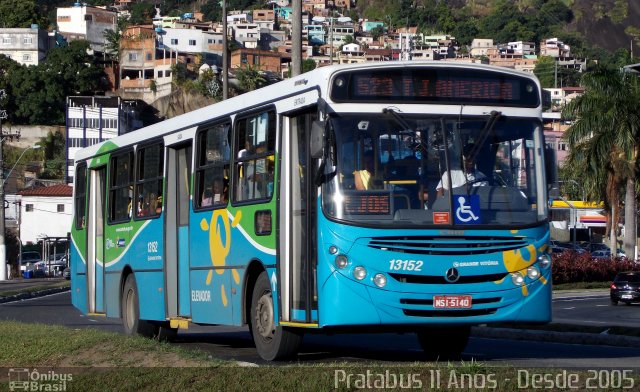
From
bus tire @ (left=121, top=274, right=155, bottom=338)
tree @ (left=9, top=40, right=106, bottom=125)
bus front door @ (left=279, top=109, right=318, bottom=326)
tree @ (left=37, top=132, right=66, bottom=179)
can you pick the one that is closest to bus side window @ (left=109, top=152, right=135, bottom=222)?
bus tire @ (left=121, top=274, right=155, bottom=338)

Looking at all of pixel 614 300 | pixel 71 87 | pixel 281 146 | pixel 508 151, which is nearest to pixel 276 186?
pixel 281 146

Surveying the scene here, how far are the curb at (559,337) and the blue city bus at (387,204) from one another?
5.74 m

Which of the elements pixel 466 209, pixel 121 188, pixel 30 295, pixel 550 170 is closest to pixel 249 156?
pixel 466 209

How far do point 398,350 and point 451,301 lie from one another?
4.42m

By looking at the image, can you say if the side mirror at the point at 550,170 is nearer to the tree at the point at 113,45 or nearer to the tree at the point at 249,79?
the tree at the point at 249,79

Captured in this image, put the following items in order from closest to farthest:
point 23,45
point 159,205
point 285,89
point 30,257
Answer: point 285,89 → point 159,205 → point 30,257 → point 23,45

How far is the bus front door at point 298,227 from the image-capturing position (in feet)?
44.7

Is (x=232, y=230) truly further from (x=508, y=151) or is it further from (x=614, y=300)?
(x=614, y=300)

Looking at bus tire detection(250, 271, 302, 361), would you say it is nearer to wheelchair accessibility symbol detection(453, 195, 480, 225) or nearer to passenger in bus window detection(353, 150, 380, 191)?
passenger in bus window detection(353, 150, 380, 191)

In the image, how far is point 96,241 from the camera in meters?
21.5

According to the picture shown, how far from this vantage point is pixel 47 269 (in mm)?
81250

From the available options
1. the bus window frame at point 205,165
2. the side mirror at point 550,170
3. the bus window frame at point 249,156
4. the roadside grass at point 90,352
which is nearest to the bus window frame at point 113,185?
the bus window frame at point 205,165

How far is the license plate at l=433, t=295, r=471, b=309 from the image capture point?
43.5 ft

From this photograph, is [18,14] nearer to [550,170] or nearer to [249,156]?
[249,156]
